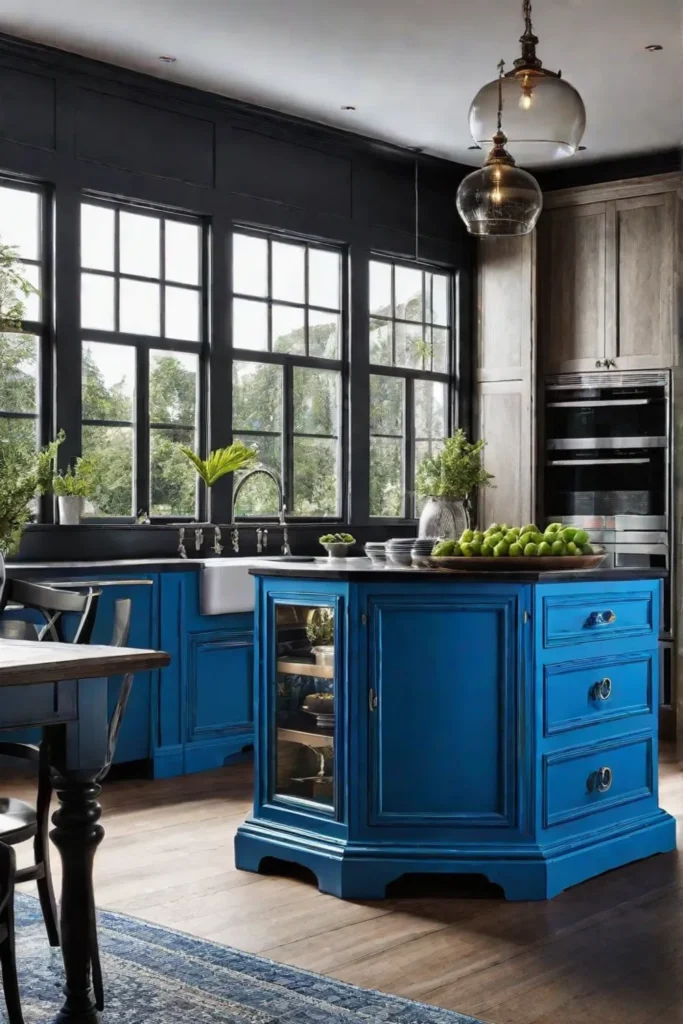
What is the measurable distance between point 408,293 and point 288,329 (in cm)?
103

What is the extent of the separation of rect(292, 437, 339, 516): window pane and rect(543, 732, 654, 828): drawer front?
3064 mm

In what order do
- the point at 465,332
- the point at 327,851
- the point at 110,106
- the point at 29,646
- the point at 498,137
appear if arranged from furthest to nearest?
the point at 465,332
the point at 110,106
the point at 327,851
the point at 498,137
the point at 29,646

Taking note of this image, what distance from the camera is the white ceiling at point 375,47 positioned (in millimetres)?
5102

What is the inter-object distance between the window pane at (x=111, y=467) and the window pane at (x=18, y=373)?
12.8 inches

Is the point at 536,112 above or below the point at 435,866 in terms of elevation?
above

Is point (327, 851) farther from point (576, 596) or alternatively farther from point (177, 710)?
point (177, 710)

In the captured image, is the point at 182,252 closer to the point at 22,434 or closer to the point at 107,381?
the point at 107,381

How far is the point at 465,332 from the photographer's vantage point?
300 inches

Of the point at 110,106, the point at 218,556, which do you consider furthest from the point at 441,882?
the point at 110,106

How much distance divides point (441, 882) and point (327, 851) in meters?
0.37

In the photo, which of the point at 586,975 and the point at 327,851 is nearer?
the point at 586,975

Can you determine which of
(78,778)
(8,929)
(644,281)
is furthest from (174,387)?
(8,929)

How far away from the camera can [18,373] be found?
552 centimetres

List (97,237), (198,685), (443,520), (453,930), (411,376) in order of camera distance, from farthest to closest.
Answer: (411,376) → (97,237) → (198,685) → (443,520) → (453,930)
